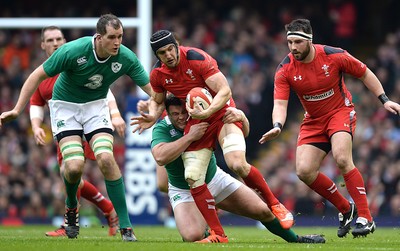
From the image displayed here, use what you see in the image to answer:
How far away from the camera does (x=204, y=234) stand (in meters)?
10.7

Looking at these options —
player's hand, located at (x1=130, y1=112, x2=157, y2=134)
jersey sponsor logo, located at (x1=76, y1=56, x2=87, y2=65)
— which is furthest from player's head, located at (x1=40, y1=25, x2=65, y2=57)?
player's hand, located at (x1=130, y1=112, x2=157, y2=134)

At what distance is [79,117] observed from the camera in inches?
439

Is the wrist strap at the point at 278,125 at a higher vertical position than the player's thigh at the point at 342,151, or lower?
higher

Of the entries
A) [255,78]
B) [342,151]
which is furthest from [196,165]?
[255,78]

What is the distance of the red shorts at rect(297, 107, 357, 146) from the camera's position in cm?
1116

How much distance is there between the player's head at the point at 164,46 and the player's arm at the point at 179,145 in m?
0.75

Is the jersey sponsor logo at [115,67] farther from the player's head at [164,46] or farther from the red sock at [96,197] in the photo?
the red sock at [96,197]

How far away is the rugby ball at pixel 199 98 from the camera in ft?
33.1

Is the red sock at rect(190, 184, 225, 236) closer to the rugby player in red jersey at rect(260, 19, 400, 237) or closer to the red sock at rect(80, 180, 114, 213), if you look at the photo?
the rugby player in red jersey at rect(260, 19, 400, 237)

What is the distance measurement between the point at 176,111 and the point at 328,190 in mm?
2061

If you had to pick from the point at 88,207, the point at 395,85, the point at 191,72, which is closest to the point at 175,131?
the point at 191,72

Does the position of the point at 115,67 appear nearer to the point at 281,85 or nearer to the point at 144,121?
the point at 144,121

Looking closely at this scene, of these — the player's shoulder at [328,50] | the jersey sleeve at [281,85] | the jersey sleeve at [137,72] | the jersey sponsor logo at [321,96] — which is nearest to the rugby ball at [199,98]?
the jersey sleeve at [137,72]

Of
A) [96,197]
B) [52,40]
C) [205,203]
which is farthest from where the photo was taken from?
[96,197]
